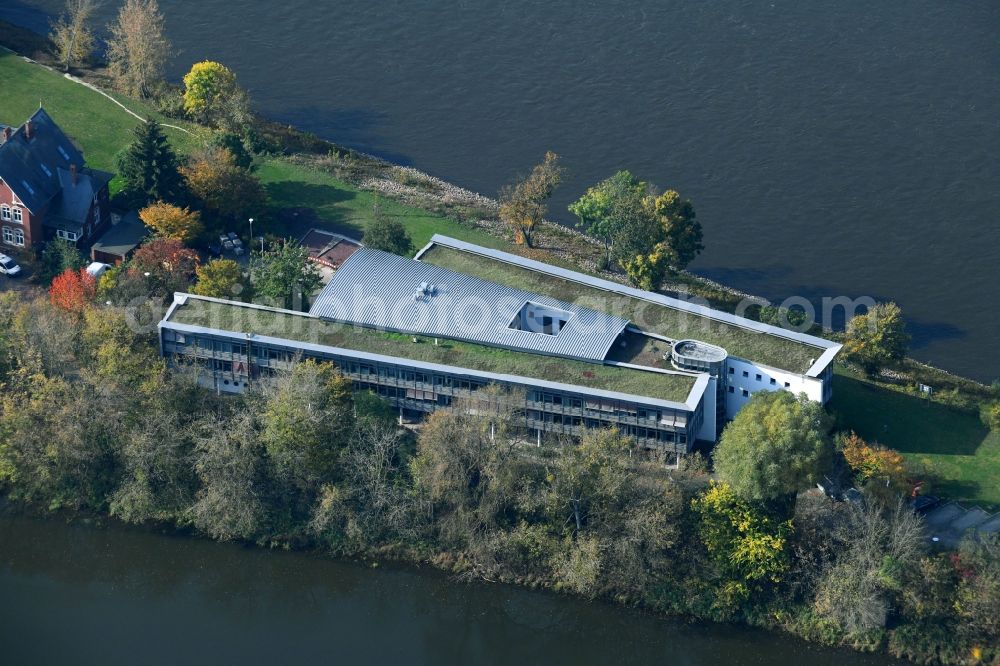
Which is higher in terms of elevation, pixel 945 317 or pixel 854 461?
pixel 945 317

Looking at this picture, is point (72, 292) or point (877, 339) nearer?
point (877, 339)

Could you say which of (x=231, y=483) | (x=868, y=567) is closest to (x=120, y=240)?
(x=231, y=483)

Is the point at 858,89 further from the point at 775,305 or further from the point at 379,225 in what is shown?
the point at 379,225

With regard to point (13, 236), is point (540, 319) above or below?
below

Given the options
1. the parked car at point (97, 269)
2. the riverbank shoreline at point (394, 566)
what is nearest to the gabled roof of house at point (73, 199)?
the parked car at point (97, 269)

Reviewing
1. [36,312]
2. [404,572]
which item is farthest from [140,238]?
[404,572]

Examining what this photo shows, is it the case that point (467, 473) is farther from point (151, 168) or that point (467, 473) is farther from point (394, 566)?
point (151, 168)

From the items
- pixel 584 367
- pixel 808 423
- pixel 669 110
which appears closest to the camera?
pixel 808 423

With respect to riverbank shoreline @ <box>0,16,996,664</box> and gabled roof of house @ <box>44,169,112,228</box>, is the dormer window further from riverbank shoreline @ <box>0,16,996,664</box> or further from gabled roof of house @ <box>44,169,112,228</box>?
gabled roof of house @ <box>44,169,112,228</box>
